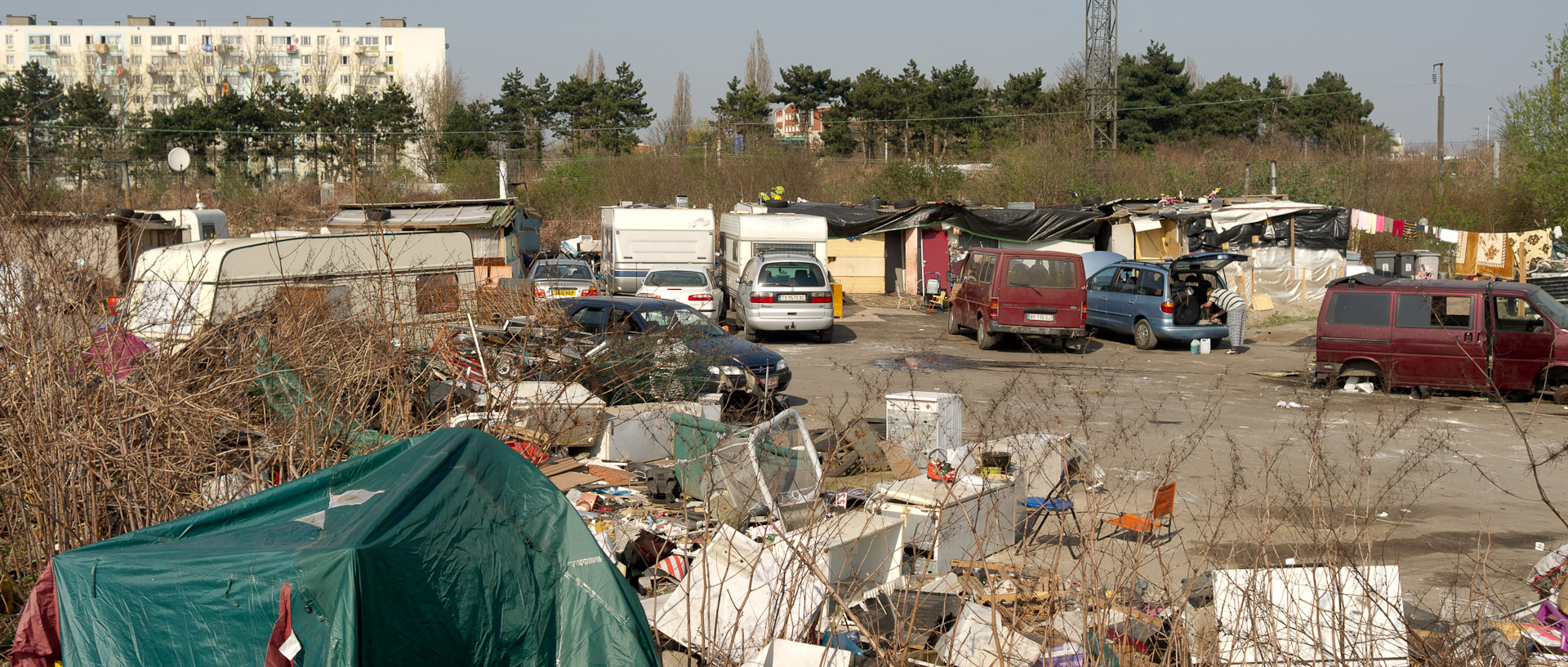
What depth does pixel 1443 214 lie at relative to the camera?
32.5m

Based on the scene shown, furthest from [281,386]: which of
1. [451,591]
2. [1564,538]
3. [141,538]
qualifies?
[1564,538]

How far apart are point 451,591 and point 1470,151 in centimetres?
6334

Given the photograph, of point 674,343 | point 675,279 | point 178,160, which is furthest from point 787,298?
point 178,160

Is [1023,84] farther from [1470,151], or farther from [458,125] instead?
[458,125]

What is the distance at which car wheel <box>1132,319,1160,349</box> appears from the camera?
18.4 m

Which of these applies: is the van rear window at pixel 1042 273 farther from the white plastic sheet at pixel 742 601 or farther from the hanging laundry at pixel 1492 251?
the hanging laundry at pixel 1492 251

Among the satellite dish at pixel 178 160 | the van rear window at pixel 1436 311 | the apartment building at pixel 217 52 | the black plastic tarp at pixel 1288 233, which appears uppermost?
the apartment building at pixel 217 52

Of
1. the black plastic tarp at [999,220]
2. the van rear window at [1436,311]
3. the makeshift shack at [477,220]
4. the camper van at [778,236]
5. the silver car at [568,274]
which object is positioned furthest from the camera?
the black plastic tarp at [999,220]

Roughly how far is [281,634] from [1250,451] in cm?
908

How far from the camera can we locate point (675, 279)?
20.5 metres

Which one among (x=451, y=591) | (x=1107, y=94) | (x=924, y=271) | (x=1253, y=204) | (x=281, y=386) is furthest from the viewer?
(x=1107, y=94)

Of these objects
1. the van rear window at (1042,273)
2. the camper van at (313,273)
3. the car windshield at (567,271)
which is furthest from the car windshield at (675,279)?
the van rear window at (1042,273)

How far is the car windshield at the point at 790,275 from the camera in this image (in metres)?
19.0

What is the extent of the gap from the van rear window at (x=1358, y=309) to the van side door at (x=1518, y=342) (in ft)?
3.92
